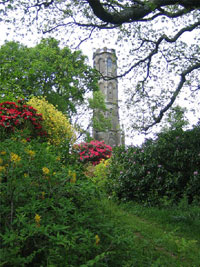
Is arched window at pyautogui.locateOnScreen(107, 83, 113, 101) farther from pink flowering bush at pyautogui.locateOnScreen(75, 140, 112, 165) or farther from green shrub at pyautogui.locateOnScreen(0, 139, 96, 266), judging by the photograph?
green shrub at pyautogui.locateOnScreen(0, 139, 96, 266)

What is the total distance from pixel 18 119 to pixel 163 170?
17.0 feet

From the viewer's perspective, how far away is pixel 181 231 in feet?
16.3

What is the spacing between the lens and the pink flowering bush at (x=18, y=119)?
27.9 feet

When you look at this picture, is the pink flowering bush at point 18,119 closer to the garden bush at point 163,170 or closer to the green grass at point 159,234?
the garden bush at point 163,170

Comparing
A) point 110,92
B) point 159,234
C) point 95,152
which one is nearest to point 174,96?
point 95,152

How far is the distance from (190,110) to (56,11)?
6888 millimetres

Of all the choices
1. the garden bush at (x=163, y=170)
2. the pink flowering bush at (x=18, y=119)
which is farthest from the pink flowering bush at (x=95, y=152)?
the garden bush at (x=163, y=170)

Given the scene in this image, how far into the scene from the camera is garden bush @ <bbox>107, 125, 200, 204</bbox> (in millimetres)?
7373

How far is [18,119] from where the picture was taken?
8820mm

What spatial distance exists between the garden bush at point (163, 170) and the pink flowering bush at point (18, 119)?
3.49m

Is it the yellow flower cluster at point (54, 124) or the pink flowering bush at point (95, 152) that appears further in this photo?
the pink flowering bush at point (95, 152)

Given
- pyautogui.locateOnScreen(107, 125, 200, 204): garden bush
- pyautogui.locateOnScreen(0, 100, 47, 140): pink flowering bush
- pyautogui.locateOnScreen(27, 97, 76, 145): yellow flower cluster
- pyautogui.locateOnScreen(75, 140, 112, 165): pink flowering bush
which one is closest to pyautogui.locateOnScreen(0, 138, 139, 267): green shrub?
pyautogui.locateOnScreen(107, 125, 200, 204): garden bush

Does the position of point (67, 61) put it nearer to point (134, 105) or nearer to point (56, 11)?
point (56, 11)

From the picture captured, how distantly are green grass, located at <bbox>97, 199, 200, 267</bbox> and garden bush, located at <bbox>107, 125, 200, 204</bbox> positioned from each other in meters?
0.76
